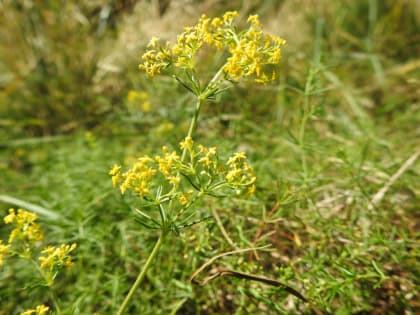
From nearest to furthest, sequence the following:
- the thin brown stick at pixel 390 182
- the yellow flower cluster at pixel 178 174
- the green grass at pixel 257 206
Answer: the yellow flower cluster at pixel 178 174, the green grass at pixel 257 206, the thin brown stick at pixel 390 182

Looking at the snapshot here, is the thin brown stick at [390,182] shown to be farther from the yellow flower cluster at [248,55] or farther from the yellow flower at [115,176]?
the yellow flower at [115,176]

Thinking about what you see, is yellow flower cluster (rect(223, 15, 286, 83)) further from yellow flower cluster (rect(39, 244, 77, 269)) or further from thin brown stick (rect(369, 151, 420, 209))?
thin brown stick (rect(369, 151, 420, 209))

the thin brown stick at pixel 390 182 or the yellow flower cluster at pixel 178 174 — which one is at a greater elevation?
the yellow flower cluster at pixel 178 174

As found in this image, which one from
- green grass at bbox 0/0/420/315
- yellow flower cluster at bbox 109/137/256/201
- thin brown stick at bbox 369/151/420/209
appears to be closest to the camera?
yellow flower cluster at bbox 109/137/256/201

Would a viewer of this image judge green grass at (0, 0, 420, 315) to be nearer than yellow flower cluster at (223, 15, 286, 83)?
No

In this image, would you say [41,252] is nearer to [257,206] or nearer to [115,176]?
[115,176]

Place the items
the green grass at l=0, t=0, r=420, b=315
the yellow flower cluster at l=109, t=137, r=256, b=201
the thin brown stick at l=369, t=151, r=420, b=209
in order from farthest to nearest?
1. the thin brown stick at l=369, t=151, r=420, b=209
2. the green grass at l=0, t=0, r=420, b=315
3. the yellow flower cluster at l=109, t=137, r=256, b=201

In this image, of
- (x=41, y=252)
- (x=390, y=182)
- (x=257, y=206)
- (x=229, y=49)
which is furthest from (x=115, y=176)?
(x=390, y=182)

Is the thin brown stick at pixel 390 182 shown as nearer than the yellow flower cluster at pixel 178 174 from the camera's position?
No

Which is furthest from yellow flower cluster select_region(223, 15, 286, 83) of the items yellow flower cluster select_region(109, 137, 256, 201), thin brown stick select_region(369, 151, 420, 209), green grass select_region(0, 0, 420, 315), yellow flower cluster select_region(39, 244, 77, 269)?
thin brown stick select_region(369, 151, 420, 209)

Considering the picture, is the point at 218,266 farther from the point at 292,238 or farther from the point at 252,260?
the point at 292,238

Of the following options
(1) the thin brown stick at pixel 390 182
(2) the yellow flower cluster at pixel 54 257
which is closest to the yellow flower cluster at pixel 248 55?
(2) the yellow flower cluster at pixel 54 257
